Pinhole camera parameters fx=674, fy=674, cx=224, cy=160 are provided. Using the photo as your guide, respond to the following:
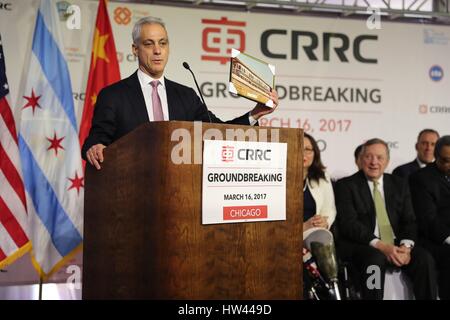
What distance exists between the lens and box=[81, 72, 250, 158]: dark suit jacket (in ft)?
9.48

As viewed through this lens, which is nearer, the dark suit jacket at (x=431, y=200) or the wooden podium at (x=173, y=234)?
the wooden podium at (x=173, y=234)

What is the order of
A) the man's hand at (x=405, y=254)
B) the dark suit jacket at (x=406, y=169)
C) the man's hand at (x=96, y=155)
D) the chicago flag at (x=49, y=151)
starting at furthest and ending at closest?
the dark suit jacket at (x=406, y=169) → the chicago flag at (x=49, y=151) → the man's hand at (x=405, y=254) → the man's hand at (x=96, y=155)

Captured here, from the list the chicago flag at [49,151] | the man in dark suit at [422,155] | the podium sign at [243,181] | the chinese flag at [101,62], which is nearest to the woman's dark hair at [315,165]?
the man in dark suit at [422,155]

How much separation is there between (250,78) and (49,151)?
3076 millimetres

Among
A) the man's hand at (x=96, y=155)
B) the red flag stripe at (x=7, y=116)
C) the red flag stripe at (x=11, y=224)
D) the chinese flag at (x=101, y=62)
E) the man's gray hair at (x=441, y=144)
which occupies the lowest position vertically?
the red flag stripe at (x=11, y=224)

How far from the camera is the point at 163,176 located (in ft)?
7.64

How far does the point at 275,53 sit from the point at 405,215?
1815 mm

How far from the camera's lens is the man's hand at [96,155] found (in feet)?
8.60

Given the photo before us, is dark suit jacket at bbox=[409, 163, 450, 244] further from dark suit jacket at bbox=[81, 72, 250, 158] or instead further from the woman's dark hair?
dark suit jacket at bbox=[81, 72, 250, 158]

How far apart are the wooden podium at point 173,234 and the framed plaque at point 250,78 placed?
0.49 feet

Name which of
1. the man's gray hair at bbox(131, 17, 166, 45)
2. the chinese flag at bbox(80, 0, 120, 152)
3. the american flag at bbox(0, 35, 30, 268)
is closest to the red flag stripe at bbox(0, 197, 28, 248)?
the american flag at bbox(0, 35, 30, 268)

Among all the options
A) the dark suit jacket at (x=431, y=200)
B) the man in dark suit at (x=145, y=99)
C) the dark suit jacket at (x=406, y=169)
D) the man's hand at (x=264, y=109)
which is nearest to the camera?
the man's hand at (x=264, y=109)

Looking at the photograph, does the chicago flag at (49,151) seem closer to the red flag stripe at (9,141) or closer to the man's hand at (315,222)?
the red flag stripe at (9,141)
